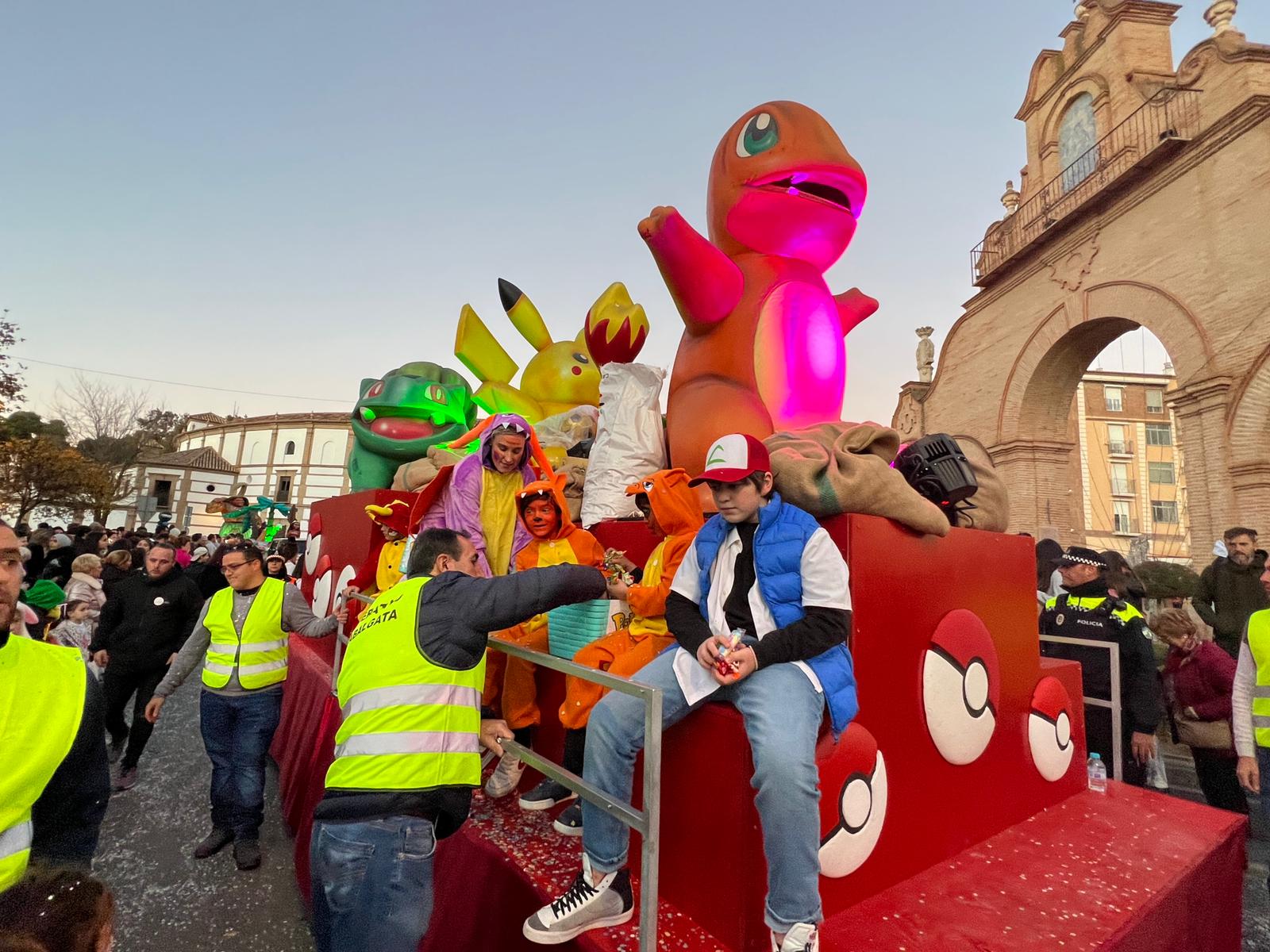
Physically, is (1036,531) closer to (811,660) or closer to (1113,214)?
(1113,214)

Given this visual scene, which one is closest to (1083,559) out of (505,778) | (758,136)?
(758,136)

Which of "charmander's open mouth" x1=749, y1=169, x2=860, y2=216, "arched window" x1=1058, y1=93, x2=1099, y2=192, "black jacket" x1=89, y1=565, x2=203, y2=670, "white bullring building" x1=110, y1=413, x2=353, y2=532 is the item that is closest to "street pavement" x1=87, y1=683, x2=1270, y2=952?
"black jacket" x1=89, y1=565, x2=203, y2=670

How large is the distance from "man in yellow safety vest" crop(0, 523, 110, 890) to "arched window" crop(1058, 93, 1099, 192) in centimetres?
1777

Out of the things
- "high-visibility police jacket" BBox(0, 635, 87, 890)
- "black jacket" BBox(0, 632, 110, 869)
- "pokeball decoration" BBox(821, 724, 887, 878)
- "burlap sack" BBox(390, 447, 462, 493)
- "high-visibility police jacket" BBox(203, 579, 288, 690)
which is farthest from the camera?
"burlap sack" BBox(390, 447, 462, 493)

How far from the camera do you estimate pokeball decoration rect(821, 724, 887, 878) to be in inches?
82.7

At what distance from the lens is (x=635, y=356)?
5.10 meters

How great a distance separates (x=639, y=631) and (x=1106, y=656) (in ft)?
11.4

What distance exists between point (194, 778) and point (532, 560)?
3.96m

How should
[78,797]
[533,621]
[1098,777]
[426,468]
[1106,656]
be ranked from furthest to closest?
1. [426,468]
2. [1106,656]
3. [1098,777]
4. [533,621]
5. [78,797]

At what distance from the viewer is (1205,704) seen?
4.12 meters

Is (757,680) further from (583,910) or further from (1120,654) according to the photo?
(1120,654)

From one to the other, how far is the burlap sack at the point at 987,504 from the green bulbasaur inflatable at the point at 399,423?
15.2 feet

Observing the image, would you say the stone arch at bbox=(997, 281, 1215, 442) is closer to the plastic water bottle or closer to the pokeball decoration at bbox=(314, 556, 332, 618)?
the plastic water bottle

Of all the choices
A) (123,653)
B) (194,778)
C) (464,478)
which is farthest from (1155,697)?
(123,653)
